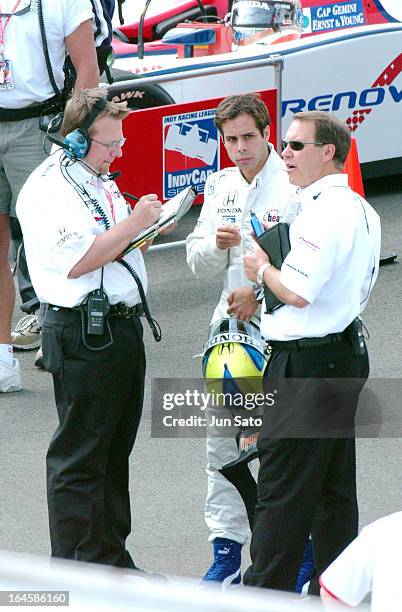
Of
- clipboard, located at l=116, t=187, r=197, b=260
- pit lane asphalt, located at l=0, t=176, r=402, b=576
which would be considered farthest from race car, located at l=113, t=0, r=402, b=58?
clipboard, located at l=116, t=187, r=197, b=260

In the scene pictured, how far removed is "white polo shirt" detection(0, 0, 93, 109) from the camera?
613 centimetres

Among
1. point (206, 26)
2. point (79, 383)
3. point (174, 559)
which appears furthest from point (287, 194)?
point (206, 26)

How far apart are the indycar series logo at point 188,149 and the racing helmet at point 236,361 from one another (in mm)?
3505

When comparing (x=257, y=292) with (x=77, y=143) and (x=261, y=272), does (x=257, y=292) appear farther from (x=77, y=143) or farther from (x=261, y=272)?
(x=77, y=143)

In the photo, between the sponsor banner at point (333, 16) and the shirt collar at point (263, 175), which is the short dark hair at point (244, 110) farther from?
the sponsor banner at point (333, 16)

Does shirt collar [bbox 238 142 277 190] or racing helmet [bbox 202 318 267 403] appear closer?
racing helmet [bbox 202 318 267 403]

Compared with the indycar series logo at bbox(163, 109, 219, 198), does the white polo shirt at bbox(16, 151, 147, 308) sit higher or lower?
higher

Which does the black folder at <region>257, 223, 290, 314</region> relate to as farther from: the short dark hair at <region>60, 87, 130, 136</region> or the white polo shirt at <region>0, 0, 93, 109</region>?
the white polo shirt at <region>0, 0, 93, 109</region>

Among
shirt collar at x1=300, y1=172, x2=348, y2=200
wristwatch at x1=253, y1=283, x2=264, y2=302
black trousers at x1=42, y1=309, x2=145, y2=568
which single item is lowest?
black trousers at x1=42, y1=309, x2=145, y2=568

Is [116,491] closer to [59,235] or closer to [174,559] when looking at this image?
[174,559]

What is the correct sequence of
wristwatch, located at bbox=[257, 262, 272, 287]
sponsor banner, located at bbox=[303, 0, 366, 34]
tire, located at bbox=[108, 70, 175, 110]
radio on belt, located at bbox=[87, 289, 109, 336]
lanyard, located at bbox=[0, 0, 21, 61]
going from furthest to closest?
sponsor banner, located at bbox=[303, 0, 366, 34] < tire, located at bbox=[108, 70, 175, 110] < lanyard, located at bbox=[0, 0, 21, 61] < radio on belt, located at bbox=[87, 289, 109, 336] < wristwatch, located at bbox=[257, 262, 272, 287]

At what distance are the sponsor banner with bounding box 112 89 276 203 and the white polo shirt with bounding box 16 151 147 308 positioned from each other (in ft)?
11.4

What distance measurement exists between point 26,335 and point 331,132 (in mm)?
3571

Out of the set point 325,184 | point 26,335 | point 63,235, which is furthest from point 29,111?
point 325,184
